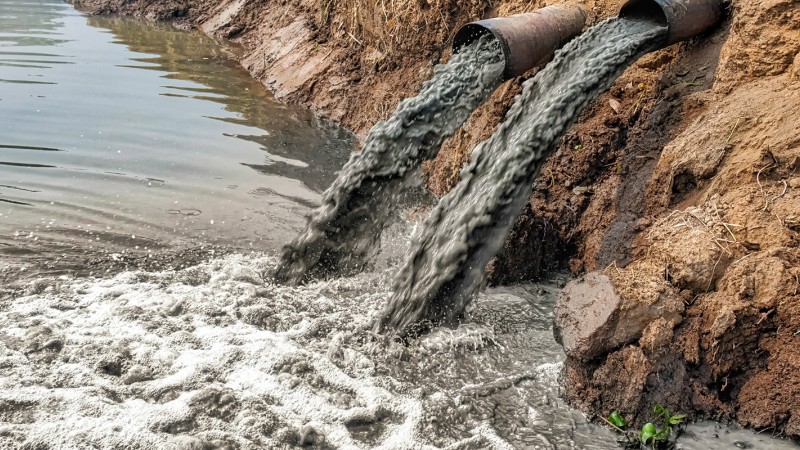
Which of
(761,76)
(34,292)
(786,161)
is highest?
(761,76)

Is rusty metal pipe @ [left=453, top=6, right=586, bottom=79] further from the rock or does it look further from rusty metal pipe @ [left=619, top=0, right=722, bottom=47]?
the rock

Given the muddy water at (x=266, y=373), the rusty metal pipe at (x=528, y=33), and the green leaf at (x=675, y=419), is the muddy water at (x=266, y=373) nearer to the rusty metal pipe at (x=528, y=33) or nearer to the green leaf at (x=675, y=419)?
the green leaf at (x=675, y=419)

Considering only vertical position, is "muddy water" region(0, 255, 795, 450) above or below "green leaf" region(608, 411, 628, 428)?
below

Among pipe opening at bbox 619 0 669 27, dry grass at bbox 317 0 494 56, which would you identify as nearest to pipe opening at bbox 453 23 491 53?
pipe opening at bbox 619 0 669 27

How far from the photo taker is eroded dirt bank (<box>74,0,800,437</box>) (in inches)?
137

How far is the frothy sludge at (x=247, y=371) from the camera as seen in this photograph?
332 cm

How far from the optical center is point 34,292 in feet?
14.6

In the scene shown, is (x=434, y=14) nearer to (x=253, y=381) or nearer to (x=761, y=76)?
(x=761, y=76)

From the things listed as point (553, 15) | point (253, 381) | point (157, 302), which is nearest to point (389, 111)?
point (553, 15)

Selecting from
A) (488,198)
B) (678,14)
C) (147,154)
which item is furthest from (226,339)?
(147,154)

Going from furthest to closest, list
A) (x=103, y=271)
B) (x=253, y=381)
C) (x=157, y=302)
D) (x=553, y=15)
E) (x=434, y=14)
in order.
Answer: (x=434, y=14) < (x=553, y=15) < (x=103, y=271) < (x=157, y=302) < (x=253, y=381)

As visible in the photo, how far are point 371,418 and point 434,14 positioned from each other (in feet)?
16.3

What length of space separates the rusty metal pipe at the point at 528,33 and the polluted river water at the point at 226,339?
5.05 ft

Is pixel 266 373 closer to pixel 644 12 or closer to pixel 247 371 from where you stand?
pixel 247 371
